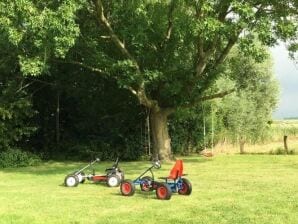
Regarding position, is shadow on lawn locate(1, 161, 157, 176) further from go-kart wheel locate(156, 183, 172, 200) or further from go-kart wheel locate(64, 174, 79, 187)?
go-kart wheel locate(156, 183, 172, 200)

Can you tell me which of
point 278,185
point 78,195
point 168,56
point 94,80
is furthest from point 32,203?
point 94,80

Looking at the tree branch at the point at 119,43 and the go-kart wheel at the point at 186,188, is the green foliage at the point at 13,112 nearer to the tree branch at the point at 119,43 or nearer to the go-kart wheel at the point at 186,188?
the tree branch at the point at 119,43

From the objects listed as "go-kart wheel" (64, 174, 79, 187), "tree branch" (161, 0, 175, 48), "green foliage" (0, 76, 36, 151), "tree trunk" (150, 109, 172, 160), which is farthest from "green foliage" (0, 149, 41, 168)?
"go-kart wheel" (64, 174, 79, 187)

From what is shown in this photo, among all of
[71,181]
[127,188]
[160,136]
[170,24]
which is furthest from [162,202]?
[160,136]

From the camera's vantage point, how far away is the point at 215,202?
12039 mm

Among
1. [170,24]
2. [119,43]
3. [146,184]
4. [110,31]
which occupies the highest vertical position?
[170,24]

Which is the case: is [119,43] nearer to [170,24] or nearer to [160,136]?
[170,24]

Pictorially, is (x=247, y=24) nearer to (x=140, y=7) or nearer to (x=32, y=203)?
Answer: (x=140, y=7)

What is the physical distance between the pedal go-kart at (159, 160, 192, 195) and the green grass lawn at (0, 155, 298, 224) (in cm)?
28

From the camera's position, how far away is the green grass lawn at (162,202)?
34.4 feet

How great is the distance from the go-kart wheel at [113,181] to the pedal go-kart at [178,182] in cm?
205

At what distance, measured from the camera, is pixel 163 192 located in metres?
12.8

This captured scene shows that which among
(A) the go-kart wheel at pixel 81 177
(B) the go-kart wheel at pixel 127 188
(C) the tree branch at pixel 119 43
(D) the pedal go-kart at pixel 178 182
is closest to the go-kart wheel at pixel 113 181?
(A) the go-kart wheel at pixel 81 177

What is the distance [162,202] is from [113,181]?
3015 mm
